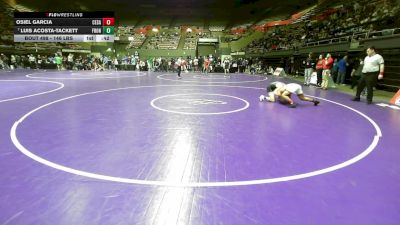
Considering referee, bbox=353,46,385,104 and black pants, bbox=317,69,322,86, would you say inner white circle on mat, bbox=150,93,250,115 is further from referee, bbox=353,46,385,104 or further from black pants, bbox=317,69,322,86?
black pants, bbox=317,69,322,86

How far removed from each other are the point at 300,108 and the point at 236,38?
4087 centimetres

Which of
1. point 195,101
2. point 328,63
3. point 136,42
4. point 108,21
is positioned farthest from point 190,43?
point 195,101

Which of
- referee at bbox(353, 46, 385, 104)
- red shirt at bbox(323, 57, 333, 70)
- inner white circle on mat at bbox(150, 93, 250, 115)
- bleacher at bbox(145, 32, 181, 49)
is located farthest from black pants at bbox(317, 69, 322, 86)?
bleacher at bbox(145, 32, 181, 49)

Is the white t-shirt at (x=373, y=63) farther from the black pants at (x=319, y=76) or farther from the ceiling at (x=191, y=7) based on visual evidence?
the ceiling at (x=191, y=7)

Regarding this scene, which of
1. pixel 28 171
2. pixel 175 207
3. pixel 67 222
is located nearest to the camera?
pixel 67 222

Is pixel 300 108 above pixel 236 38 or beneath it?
beneath

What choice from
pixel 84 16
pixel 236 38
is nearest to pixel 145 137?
pixel 84 16

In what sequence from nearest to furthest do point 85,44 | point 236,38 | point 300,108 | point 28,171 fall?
point 28,171 < point 300,108 < point 85,44 < point 236,38

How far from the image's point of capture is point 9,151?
461 centimetres

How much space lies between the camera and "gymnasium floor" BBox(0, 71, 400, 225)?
→ 291 centimetres

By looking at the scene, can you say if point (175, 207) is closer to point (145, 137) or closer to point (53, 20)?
point (145, 137)
